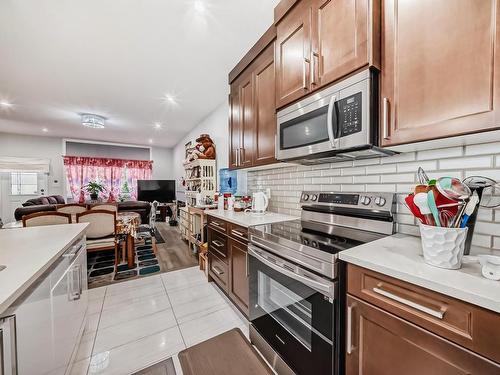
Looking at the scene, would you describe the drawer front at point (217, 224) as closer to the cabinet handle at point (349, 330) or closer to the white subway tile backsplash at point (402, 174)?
the white subway tile backsplash at point (402, 174)

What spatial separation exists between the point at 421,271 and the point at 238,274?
1403mm

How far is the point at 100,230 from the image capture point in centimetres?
286

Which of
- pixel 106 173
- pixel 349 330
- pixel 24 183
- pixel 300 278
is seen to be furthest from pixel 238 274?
pixel 24 183

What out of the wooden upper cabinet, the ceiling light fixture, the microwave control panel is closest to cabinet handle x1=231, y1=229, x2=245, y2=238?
the wooden upper cabinet

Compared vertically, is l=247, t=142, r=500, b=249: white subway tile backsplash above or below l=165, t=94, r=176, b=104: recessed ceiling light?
below

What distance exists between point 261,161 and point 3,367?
5.95 ft

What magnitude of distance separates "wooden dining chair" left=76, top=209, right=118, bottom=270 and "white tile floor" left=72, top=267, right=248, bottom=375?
2.16 feet

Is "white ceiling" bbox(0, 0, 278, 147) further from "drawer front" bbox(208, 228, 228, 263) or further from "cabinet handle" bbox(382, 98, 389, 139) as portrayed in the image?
"drawer front" bbox(208, 228, 228, 263)

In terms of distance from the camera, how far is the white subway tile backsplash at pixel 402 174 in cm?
98

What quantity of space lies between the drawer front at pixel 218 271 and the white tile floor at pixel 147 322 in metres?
0.17

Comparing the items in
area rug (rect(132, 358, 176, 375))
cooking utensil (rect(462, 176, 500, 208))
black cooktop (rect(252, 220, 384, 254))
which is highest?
cooking utensil (rect(462, 176, 500, 208))

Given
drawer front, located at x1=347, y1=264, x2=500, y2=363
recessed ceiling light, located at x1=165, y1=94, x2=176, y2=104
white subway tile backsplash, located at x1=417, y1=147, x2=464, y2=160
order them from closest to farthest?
drawer front, located at x1=347, y1=264, x2=500, y2=363 → white subway tile backsplash, located at x1=417, y1=147, x2=464, y2=160 → recessed ceiling light, located at x1=165, y1=94, x2=176, y2=104

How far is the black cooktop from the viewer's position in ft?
3.56

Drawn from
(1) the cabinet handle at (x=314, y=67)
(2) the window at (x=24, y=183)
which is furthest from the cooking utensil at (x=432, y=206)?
(2) the window at (x=24, y=183)
